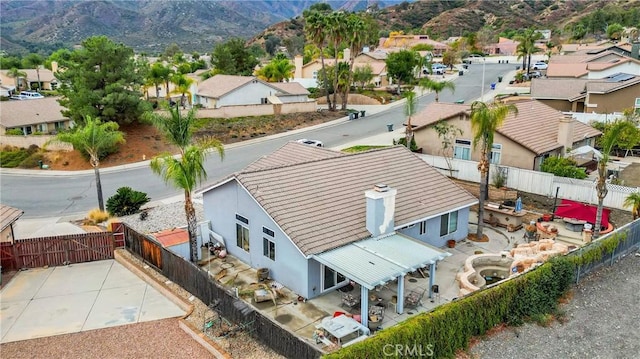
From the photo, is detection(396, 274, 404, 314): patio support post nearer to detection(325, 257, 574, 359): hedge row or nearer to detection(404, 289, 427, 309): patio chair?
detection(404, 289, 427, 309): patio chair

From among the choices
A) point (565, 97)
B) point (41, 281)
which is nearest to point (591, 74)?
point (565, 97)

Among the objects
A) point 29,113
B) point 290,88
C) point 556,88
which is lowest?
point 29,113

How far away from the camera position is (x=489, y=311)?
16078mm

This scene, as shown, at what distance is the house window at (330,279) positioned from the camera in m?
18.9

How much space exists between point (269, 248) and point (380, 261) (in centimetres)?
491

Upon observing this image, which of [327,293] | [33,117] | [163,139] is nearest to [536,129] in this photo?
[327,293]

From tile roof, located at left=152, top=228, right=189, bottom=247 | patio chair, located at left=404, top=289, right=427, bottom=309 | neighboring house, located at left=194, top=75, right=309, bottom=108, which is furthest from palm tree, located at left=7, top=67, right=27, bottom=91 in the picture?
patio chair, located at left=404, top=289, right=427, bottom=309

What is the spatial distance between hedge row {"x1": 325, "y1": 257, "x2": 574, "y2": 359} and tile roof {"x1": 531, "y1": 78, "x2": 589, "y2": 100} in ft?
111

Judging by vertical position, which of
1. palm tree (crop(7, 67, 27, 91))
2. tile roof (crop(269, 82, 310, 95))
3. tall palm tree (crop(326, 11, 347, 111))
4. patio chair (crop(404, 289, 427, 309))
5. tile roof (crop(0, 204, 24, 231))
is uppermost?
tall palm tree (crop(326, 11, 347, 111))

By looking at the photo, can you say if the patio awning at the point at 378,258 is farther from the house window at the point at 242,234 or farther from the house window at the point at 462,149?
the house window at the point at 462,149

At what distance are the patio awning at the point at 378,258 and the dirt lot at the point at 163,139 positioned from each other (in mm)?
31212

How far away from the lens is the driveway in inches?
677

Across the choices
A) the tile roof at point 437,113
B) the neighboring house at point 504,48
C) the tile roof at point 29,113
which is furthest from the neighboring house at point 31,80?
the neighboring house at point 504,48

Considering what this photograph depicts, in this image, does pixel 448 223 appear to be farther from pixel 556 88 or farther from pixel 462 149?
pixel 556 88
